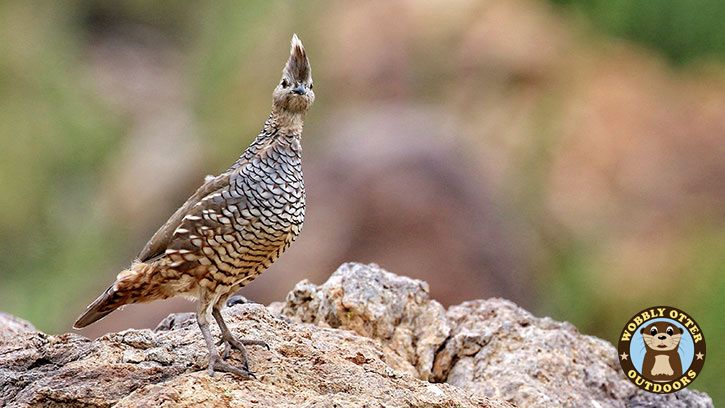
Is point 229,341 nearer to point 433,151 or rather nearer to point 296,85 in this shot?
point 296,85

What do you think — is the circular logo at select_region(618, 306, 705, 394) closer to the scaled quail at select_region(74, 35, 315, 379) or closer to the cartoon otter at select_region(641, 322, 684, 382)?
the cartoon otter at select_region(641, 322, 684, 382)

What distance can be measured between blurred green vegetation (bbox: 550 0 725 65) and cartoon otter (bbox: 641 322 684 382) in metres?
14.4

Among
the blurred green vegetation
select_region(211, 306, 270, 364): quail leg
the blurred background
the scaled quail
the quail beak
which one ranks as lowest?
select_region(211, 306, 270, 364): quail leg

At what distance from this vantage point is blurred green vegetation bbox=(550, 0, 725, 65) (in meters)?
22.1

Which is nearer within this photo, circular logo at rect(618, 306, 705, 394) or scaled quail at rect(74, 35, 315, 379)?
scaled quail at rect(74, 35, 315, 379)

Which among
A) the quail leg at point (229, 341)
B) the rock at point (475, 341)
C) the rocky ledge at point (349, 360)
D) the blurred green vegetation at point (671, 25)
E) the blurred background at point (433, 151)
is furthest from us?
the blurred green vegetation at point (671, 25)

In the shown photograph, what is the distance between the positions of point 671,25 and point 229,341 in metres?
16.3

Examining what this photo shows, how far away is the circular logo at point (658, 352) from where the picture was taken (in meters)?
8.05

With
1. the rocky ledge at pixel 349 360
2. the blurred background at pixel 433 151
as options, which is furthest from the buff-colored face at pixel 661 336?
the blurred background at pixel 433 151

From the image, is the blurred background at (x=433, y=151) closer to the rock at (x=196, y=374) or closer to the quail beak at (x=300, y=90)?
the rock at (x=196, y=374)

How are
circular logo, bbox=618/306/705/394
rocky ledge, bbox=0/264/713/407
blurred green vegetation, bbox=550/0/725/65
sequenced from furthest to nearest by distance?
blurred green vegetation, bbox=550/0/725/65
circular logo, bbox=618/306/705/394
rocky ledge, bbox=0/264/713/407

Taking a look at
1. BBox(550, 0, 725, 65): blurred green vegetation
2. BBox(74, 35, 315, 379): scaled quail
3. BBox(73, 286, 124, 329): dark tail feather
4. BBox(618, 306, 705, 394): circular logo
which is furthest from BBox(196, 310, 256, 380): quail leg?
BBox(550, 0, 725, 65): blurred green vegetation

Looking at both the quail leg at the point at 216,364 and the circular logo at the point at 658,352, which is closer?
the quail leg at the point at 216,364

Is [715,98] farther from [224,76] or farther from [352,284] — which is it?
[352,284]
